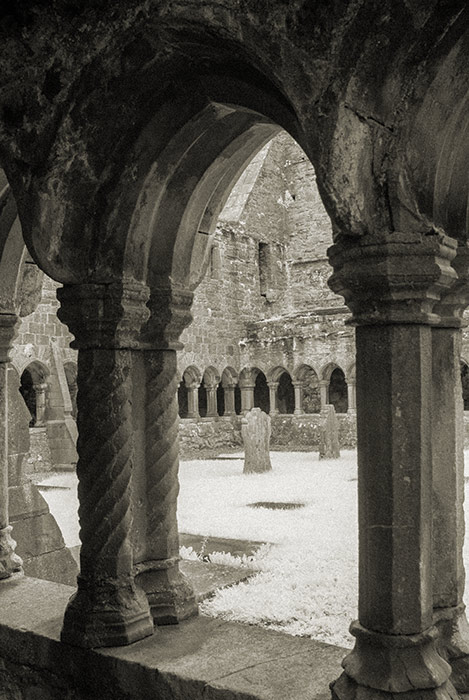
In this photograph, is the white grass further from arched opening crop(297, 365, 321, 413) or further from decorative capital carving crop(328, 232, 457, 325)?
arched opening crop(297, 365, 321, 413)

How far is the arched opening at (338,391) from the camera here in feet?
62.8

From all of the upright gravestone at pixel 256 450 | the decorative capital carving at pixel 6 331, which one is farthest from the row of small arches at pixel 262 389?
the decorative capital carving at pixel 6 331

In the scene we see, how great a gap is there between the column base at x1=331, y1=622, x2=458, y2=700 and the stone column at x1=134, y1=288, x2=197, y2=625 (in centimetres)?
107

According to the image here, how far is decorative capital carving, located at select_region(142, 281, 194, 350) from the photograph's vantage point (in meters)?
3.16

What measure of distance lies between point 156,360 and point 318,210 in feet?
63.7

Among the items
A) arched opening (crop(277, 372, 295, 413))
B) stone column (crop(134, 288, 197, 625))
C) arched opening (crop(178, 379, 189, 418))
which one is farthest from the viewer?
arched opening (crop(277, 372, 295, 413))

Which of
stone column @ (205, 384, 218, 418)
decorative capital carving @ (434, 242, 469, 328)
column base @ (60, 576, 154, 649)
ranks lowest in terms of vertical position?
column base @ (60, 576, 154, 649)

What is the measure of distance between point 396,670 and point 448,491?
1.88 feet

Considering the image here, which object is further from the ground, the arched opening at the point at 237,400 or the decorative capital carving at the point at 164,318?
the decorative capital carving at the point at 164,318

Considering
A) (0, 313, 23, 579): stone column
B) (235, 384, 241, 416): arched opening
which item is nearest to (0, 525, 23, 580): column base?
(0, 313, 23, 579): stone column

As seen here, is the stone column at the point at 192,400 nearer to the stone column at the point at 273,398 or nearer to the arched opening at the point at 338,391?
the stone column at the point at 273,398

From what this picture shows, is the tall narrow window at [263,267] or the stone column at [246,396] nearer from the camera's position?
the stone column at [246,396]

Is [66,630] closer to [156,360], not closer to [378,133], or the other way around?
[156,360]

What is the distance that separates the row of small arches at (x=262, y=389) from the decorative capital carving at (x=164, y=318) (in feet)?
44.2
